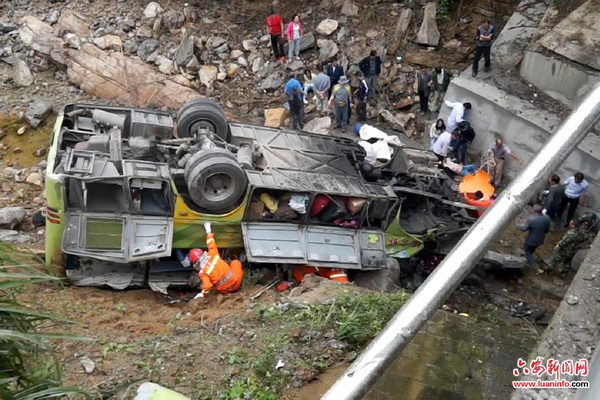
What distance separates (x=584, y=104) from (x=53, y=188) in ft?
16.8

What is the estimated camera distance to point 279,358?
502 centimetres

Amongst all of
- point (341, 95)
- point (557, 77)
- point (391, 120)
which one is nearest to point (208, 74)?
point (341, 95)

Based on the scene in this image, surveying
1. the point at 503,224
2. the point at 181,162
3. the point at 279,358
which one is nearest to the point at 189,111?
the point at 181,162

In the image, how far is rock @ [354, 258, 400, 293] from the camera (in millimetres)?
7750

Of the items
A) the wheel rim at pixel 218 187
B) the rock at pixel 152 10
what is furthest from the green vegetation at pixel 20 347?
the rock at pixel 152 10

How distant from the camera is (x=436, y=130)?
11.0m

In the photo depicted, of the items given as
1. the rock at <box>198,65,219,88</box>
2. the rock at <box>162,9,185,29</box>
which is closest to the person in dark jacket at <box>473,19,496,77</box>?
the rock at <box>198,65,219,88</box>

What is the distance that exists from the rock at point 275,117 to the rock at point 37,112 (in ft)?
12.6

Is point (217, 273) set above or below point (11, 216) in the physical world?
above

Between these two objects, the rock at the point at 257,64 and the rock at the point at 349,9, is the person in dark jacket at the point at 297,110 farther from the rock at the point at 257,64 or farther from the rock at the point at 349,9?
the rock at the point at 349,9

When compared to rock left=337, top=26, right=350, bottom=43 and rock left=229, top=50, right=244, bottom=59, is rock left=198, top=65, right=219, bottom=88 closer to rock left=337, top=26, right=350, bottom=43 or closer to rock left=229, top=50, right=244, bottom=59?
rock left=229, top=50, right=244, bottom=59

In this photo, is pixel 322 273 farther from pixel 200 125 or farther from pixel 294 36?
pixel 294 36

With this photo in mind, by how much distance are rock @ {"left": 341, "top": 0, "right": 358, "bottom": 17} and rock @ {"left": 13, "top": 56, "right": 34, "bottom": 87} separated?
637cm

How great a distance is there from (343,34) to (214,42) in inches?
103
